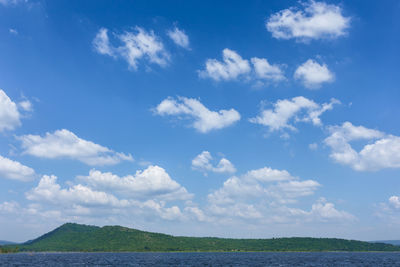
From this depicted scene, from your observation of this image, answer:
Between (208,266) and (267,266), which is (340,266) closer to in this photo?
(267,266)

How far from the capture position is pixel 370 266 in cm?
16538

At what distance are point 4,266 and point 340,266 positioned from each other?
160 m

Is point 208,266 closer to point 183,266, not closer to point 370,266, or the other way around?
point 183,266

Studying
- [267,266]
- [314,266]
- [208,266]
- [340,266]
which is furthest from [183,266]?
[340,266]

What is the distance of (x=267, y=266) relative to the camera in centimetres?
15925

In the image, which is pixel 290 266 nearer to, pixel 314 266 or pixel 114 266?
pixel 314 266

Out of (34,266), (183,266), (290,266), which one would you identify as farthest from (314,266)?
(34,266)

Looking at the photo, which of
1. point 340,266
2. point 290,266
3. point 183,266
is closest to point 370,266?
point 340,266

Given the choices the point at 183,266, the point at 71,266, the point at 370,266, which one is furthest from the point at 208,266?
the point at 370,266

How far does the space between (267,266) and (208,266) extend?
2811 cm

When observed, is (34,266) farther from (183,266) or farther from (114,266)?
(183,266)

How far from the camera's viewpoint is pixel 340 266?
164m

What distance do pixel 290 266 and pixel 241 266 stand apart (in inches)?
934

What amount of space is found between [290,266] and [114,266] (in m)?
A: 84.6
